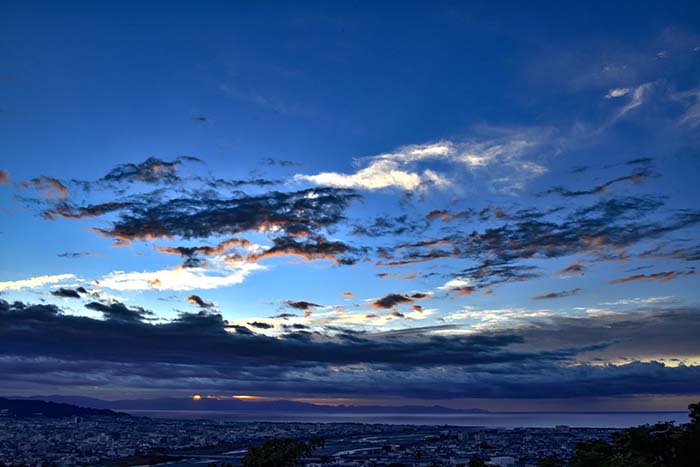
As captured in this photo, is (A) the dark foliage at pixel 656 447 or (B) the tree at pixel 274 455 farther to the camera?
(B) the tree at pixel 274 455

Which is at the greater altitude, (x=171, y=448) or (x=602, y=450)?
(x=602, y=450)

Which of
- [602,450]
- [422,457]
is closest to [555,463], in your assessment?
[602,450]

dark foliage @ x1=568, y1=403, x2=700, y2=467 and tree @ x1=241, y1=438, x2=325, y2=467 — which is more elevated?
dark foliage @ x1=568, y1=403, x2=700, y2=467

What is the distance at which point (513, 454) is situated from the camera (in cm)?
13688

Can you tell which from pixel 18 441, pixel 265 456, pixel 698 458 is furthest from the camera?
pixel 18 441

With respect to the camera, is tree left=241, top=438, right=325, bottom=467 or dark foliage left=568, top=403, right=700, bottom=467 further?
tree left=241, top=438, right=325, bottom=467

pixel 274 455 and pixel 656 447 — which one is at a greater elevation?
pixel 656 447

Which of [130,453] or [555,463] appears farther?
[130,453]

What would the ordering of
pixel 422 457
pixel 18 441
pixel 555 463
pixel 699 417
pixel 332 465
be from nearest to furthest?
pixel 555 463 → pixel 699 417 → pixel 332 465 → pixel 422 457 → pixel 18 441

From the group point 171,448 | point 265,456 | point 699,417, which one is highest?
point 699,417

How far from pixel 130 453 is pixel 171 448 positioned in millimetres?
21153

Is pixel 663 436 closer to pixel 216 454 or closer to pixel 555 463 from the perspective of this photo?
pixel 555 463

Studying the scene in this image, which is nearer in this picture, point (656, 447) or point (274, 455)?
point (656, 447)

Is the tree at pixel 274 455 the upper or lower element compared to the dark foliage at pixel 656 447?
lower
